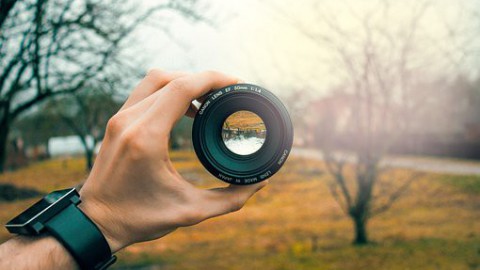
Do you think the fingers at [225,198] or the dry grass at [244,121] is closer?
the fingers at [225,198]

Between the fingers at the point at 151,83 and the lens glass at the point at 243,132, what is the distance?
232 mm

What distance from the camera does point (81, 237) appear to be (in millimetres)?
992

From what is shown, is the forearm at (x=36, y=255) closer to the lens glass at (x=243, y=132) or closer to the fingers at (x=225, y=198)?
the fingers at (x=225, y=198)

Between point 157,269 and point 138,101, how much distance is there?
644 cm

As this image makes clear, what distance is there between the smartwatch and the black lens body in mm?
354

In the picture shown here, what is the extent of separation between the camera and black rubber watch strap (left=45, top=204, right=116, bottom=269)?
3.22ft

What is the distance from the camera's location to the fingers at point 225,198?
1.10m

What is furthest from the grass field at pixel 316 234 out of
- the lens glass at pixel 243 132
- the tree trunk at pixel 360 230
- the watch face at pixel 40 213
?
the watch face at pixel 40 213

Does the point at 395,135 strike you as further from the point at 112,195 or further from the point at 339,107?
the point at 112,195

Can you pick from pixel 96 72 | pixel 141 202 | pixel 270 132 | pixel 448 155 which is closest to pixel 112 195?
pixel 141 202

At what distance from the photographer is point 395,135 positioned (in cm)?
732

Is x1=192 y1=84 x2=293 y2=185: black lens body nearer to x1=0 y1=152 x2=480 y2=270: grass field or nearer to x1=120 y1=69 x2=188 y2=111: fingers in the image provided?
x1=120 y1=69 x2=188 y2=111: fingers

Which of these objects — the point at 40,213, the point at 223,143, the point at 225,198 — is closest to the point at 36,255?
the point at 40,213

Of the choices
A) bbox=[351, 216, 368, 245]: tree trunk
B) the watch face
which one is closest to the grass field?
bbox=[351, 216, 368, 245]: tree trunk
